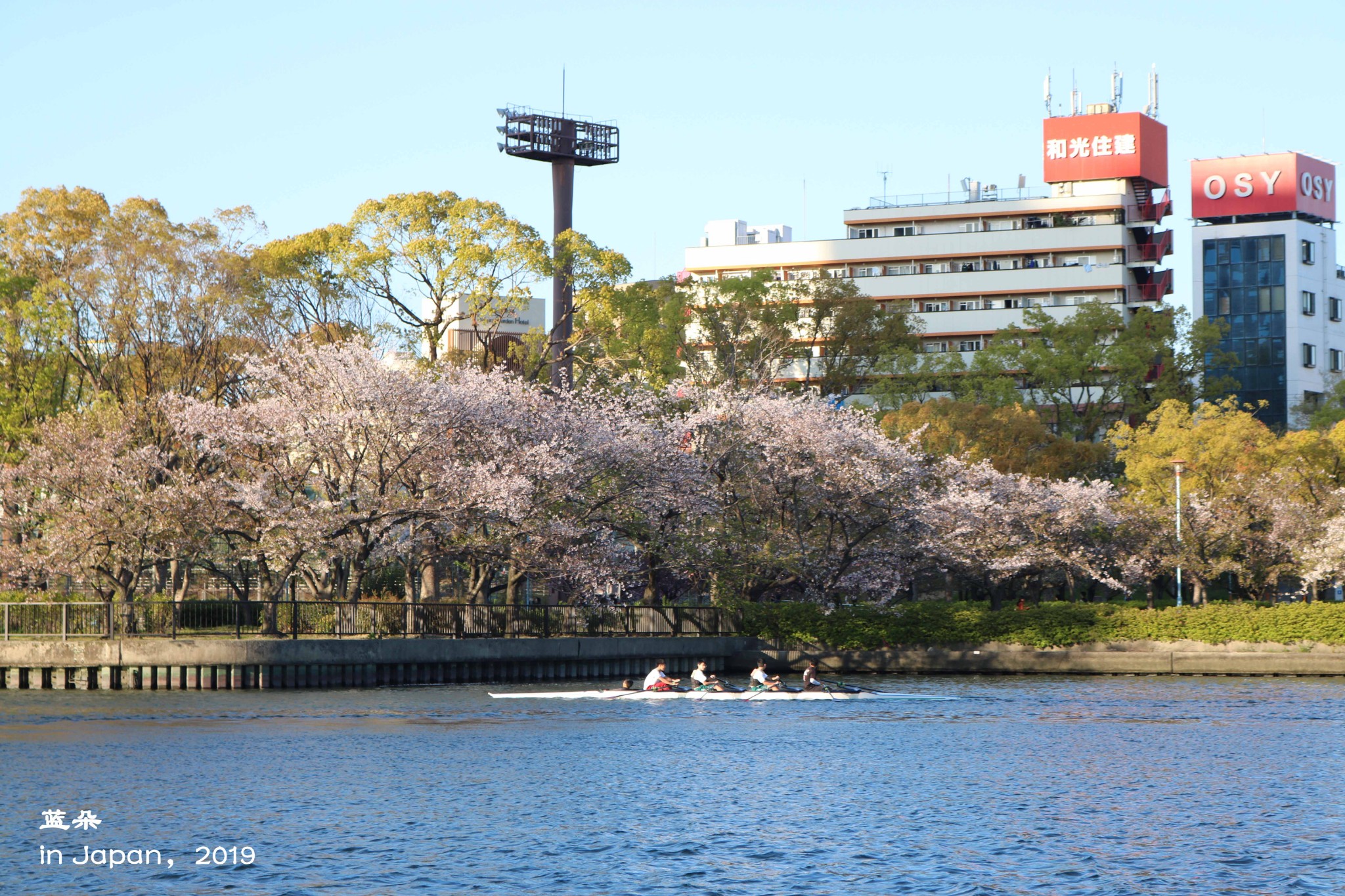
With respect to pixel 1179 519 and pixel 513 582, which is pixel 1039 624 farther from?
pixel 513 582

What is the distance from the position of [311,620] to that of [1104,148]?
92.5m

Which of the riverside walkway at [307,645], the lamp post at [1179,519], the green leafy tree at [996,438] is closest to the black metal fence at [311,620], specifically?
the riverside walkway at [307,645]

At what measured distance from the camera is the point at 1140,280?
132 metres

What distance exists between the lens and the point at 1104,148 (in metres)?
130

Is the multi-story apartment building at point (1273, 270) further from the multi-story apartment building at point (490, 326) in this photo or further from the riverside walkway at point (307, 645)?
the riverside walkway at point (307, 645)

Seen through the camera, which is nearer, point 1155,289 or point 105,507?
point 105,507

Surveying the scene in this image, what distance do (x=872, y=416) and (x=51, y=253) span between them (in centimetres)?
3541

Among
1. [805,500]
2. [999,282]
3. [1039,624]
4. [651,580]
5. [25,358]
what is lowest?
[1039,624]

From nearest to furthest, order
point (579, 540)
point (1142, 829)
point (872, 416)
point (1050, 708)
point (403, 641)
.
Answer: point (1142, 829) < point (1050, 708) < point (403, 641) < point (579, 540) < point (872, 416)

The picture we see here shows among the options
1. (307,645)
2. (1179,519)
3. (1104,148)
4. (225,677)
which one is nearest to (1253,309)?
(1104,148)

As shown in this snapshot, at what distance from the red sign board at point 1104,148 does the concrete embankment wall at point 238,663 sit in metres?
87.1

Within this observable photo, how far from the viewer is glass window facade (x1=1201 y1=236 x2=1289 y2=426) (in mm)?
141500

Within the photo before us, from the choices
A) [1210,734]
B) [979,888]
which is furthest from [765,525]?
[979,888]

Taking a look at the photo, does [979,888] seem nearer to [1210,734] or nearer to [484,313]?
[1210,734]
